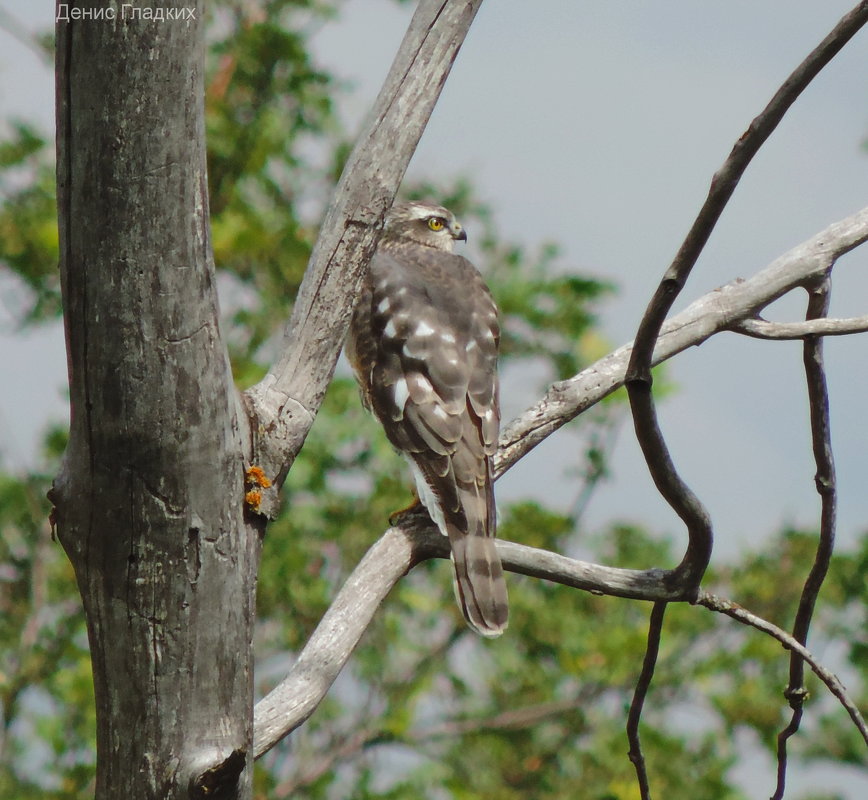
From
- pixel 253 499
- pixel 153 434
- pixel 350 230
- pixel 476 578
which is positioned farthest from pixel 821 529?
pixel 153 434

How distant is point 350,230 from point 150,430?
2.90ft

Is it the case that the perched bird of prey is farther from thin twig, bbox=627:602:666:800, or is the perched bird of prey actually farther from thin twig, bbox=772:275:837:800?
thin twig, bbox=772:275:837:800

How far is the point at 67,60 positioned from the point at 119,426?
622 mm

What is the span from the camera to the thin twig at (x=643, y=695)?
2.91 metres

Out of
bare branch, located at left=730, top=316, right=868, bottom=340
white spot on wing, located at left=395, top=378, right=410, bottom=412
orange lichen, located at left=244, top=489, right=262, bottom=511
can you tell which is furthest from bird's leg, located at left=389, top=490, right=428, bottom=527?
orange lichen, located at left=244, top=489, right=262, bottom=511

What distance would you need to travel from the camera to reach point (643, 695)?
117 inches

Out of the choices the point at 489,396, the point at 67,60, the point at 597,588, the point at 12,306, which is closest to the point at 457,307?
the point at 489,396

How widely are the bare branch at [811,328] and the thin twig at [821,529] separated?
0.03 meters

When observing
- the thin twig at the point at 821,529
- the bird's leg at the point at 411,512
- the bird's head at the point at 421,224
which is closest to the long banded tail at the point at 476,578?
the bird's leg at the point at 411,512

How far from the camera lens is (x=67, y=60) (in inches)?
72.2

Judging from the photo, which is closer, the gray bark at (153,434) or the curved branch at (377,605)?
the gray bark at (153,434)

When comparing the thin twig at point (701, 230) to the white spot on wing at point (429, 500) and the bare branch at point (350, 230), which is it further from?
the white spot on wing at point (429, 500)

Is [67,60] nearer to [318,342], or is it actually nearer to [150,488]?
[150,488]

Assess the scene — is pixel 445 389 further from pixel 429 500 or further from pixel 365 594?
pixel 365 594
